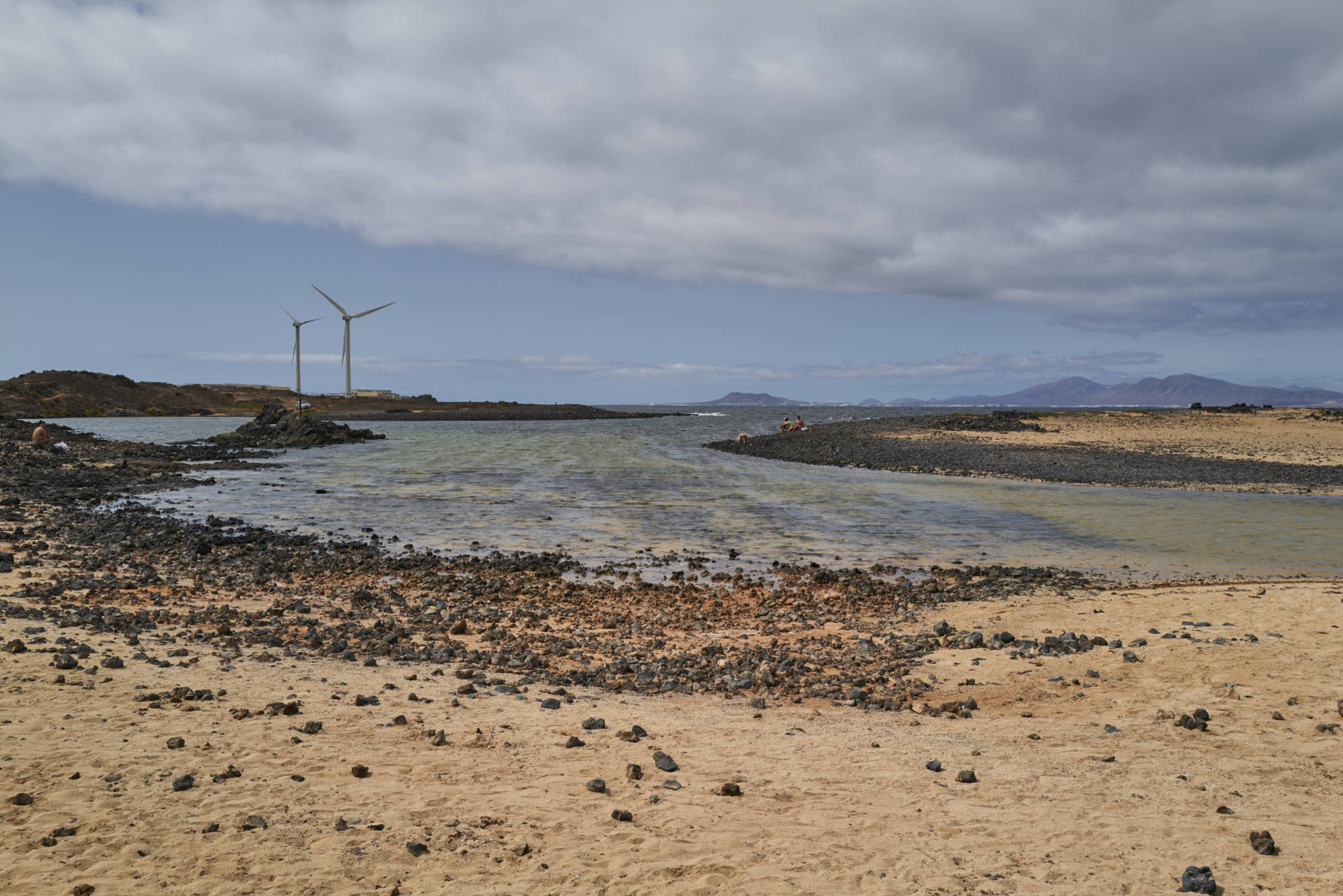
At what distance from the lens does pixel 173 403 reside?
149 m

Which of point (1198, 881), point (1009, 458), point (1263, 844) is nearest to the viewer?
point (1198, 881)

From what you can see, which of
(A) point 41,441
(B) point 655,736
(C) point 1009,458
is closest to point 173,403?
(A) point 41,441

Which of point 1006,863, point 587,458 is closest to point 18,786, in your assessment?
point 1006,863

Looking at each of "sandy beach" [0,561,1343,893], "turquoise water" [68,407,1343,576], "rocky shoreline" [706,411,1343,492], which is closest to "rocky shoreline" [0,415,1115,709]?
"sandy beach" [0,561,1343,893]

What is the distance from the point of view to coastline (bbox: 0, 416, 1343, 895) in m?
6.05

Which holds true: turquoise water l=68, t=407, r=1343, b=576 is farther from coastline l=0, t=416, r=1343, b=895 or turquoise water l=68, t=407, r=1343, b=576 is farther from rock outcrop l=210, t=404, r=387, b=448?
rock outcrop l=210, t=404, r=387, b=448

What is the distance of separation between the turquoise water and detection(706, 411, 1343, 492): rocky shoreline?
327 centimetres

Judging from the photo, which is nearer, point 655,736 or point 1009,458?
point 655,736

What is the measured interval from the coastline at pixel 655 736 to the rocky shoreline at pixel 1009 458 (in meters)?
26.4

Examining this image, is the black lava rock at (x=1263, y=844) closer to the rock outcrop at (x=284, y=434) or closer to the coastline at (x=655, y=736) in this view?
the coastline at (x=655, y=736)

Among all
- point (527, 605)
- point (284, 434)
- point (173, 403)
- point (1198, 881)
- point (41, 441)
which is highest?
point (173, 403)

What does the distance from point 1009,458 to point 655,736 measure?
4511 cm

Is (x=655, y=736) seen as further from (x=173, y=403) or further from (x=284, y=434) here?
(x=173, y=403)

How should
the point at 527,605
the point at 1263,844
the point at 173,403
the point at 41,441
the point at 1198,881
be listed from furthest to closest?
the point at 173,403 < the point at 41,441 < the point at 527,605 < the point at 1263,844 < the point at 1198,881
